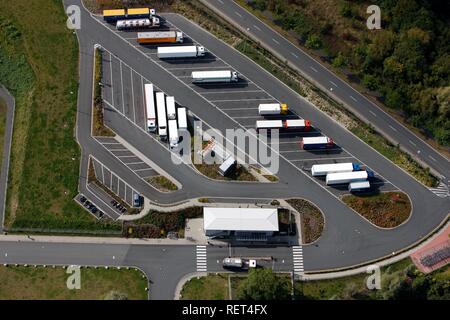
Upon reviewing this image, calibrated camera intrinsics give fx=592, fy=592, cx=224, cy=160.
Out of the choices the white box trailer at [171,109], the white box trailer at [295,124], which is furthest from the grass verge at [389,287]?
the white box trailer at [171,109]

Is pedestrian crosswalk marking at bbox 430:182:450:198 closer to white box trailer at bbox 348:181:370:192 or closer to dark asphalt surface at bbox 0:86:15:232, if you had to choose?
white box trailer at bbox 348:181:370:192

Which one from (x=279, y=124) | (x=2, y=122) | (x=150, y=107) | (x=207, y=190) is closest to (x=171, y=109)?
(x=150, y=107)

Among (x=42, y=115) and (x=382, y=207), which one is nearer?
(x=382, y=207)

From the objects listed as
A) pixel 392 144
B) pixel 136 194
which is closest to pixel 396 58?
pixel 392 144

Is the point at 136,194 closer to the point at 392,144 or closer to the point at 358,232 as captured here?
the point at 358,232

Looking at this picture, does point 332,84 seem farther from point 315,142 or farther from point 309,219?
point 309,219

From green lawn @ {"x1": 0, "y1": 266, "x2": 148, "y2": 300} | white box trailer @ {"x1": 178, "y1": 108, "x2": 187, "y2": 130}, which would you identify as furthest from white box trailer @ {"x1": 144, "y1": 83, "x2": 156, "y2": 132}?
green lawn @ {"x1": 0, "y1": 266, "x2": 148, "y2": 300}
